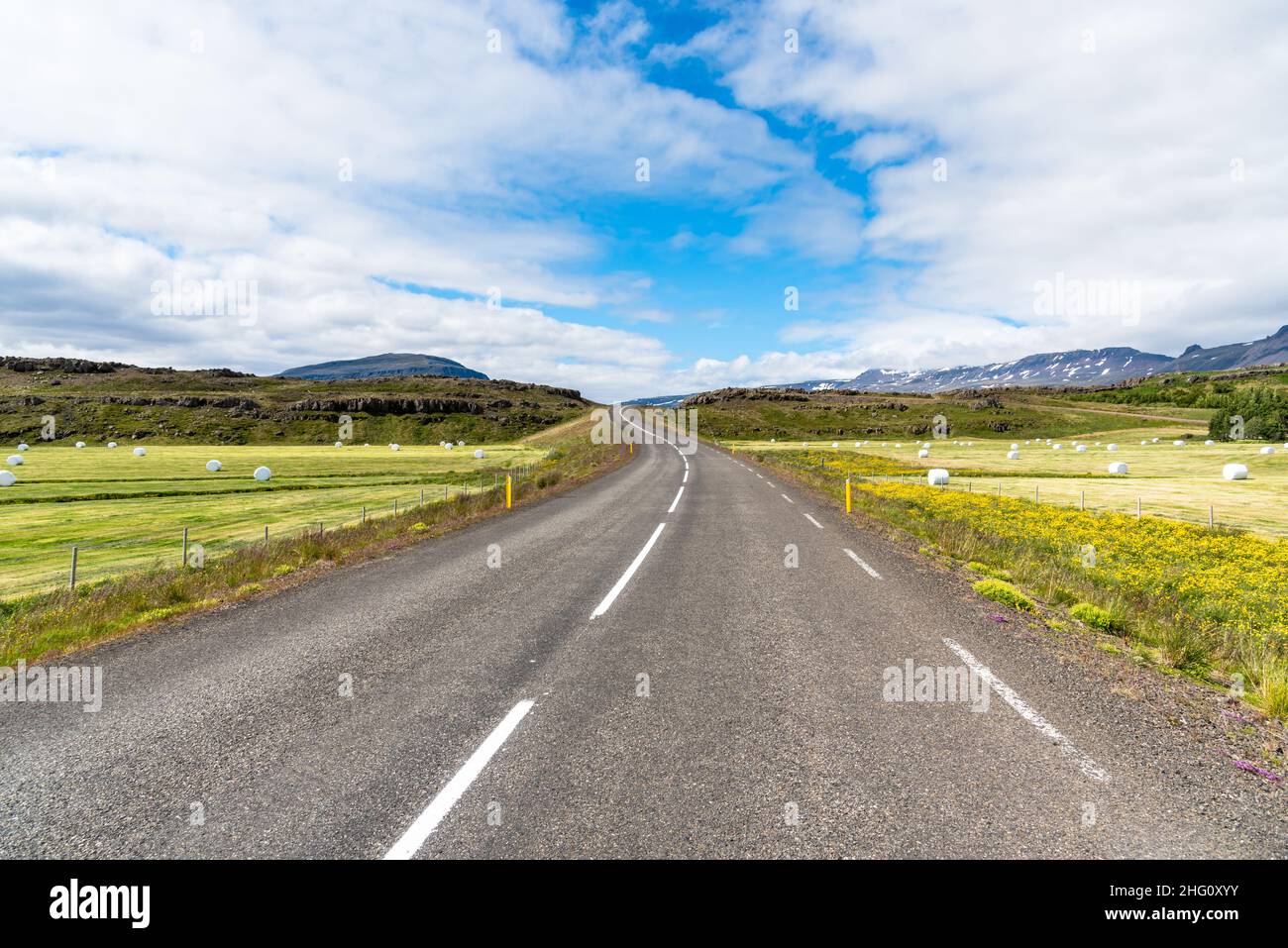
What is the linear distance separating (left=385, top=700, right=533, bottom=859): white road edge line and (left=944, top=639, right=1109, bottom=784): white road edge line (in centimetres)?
446

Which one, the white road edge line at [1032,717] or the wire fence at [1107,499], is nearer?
the white road edge line at [1032,717]

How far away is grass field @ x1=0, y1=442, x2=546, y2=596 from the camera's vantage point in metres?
16.7

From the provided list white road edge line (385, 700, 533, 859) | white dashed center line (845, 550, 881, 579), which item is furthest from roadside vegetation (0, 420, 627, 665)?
white dashed center line (845, 550, 881, 579)

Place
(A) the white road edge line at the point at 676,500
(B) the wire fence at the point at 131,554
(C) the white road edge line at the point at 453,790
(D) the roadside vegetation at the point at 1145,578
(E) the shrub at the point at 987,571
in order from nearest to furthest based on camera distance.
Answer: (C) the white road edge line at the point at 453,790 < (D) the roadside vegetation at the point at 1145,578 < (E) the shrub at the point at 987,571 < (B) the wire fence at the point at 131,554 < (A) the white road edge line at the point at 676,500

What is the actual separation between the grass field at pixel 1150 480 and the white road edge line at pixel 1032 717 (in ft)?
64.3

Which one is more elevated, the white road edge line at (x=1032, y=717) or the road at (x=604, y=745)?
the road at (x=604, y=745)

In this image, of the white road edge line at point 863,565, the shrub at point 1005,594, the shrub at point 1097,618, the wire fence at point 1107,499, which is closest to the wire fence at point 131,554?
the white road edge line at point 863,565

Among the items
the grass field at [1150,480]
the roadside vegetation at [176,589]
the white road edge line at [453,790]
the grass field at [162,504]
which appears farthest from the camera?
the grass field at [1150,480]

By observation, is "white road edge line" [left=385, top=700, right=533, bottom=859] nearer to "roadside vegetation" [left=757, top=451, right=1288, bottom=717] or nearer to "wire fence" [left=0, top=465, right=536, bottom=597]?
"roadside vegetation" [left=757, top=451, right=1288, bottom=717]

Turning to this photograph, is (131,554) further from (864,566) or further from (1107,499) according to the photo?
(1107,499)

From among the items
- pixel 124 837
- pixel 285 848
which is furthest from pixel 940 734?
pixel 124 837

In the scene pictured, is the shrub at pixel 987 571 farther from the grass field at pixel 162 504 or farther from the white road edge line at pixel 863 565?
the grass field at pixel 162 504

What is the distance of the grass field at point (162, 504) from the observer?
16.7 meters
